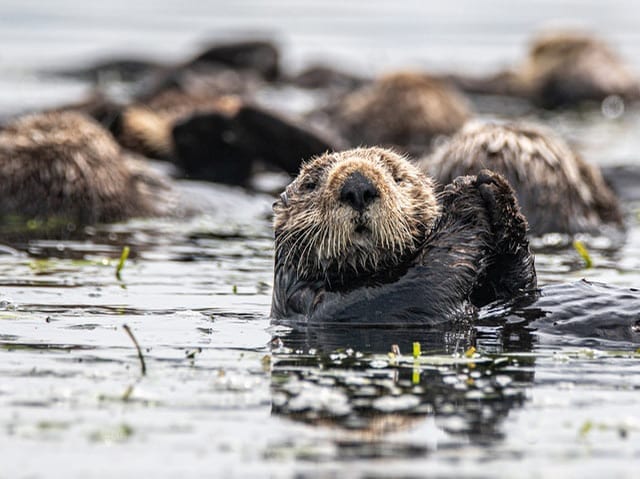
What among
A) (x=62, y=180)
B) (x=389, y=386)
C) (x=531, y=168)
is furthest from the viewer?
(x=62, y=180)

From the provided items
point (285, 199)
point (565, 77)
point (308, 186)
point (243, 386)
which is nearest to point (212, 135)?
point (285, 199)

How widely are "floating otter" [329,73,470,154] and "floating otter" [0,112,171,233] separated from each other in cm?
521

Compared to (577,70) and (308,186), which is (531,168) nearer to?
(308,186)

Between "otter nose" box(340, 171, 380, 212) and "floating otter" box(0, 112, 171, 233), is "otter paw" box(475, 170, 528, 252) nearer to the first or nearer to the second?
"otter nose" box(340, 171, 380, 212)

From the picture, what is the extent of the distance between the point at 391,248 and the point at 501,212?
1.66 feet

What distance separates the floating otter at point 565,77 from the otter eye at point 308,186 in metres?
14.7

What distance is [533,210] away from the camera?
9.71 metres

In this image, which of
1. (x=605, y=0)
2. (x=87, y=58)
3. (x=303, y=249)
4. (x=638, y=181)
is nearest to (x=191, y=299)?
(x=303, y=249)

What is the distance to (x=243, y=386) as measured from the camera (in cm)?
494

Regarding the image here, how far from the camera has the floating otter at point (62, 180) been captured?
10023 millimetres

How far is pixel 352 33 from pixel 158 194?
23275mm

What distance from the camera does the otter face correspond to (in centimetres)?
573

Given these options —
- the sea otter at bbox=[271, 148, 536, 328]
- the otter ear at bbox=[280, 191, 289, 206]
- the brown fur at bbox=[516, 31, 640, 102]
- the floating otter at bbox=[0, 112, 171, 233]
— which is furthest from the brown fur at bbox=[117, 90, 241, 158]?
the brown fur at bbox=[516, 31, 640, 102]

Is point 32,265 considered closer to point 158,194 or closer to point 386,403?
point 158,194
